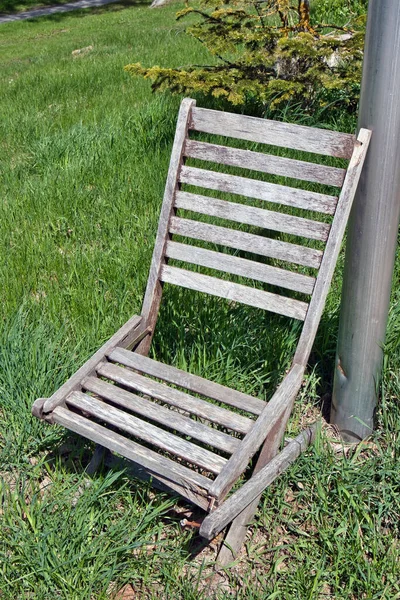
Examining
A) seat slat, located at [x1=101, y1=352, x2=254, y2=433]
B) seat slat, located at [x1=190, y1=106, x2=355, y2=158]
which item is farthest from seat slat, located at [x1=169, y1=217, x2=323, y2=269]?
seat slat, located at [x1=101, y1=352, x2=254, y2=433]

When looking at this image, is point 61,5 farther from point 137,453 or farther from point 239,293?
point 137,453

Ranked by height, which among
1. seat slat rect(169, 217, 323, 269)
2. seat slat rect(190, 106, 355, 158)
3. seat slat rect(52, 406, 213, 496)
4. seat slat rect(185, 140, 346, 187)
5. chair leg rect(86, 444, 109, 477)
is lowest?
chair leg rect(86, 444, 109, 477)

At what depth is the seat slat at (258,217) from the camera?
2395 mm

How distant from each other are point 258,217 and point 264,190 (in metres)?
0.10

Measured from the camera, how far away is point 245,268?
8.32 feet

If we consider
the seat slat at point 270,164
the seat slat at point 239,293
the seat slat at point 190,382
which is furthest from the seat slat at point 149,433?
the seat slat at point 270,164

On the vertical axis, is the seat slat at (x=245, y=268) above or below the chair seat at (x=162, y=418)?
above

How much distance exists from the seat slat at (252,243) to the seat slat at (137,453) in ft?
2.64

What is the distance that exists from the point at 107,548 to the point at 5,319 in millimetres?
1420

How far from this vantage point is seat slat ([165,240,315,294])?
2.42 meters

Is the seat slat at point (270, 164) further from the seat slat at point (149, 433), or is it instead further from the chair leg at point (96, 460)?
the chair leg at point (96, 460)

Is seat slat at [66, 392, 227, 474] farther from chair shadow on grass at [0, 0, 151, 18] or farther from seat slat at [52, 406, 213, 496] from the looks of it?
chair shadow on grass at [0, 0, 151, 18]

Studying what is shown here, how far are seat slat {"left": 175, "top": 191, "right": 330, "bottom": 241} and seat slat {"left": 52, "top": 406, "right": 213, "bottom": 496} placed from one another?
88cm

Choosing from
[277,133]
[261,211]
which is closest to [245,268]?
[261,211]
